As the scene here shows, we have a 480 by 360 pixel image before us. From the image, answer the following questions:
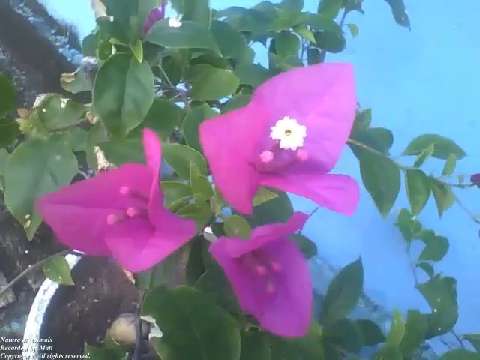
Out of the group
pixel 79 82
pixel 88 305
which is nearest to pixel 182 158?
pixel 79 82

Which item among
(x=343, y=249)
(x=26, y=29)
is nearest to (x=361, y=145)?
(x=343, y=249)

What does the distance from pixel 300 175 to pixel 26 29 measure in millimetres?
1131

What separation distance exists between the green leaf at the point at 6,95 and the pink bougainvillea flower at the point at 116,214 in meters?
0.17

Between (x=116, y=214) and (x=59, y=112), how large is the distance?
0.76 ft

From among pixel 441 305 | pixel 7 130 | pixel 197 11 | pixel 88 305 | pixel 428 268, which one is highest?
pixel 197 11

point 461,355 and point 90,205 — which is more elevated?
point 90,205

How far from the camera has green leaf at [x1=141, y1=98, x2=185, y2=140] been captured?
2.48 feet

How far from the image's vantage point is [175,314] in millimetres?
678

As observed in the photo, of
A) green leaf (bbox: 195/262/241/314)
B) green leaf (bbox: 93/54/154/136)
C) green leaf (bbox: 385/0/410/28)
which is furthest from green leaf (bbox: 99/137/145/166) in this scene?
green leaf (bbox: 385/0/410/28)

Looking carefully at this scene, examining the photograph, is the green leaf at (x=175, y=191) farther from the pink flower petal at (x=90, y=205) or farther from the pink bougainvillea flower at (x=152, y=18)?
the pink bougainvillea flower at (x=152, y=18)

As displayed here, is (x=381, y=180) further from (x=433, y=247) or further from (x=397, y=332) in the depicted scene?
(x=433, y=247)

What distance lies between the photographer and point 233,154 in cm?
60

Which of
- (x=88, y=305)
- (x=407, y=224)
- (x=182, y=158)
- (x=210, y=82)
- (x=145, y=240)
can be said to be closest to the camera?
(x=145, y=240)

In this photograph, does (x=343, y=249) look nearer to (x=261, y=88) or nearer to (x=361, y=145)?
(x=361, y=145)
